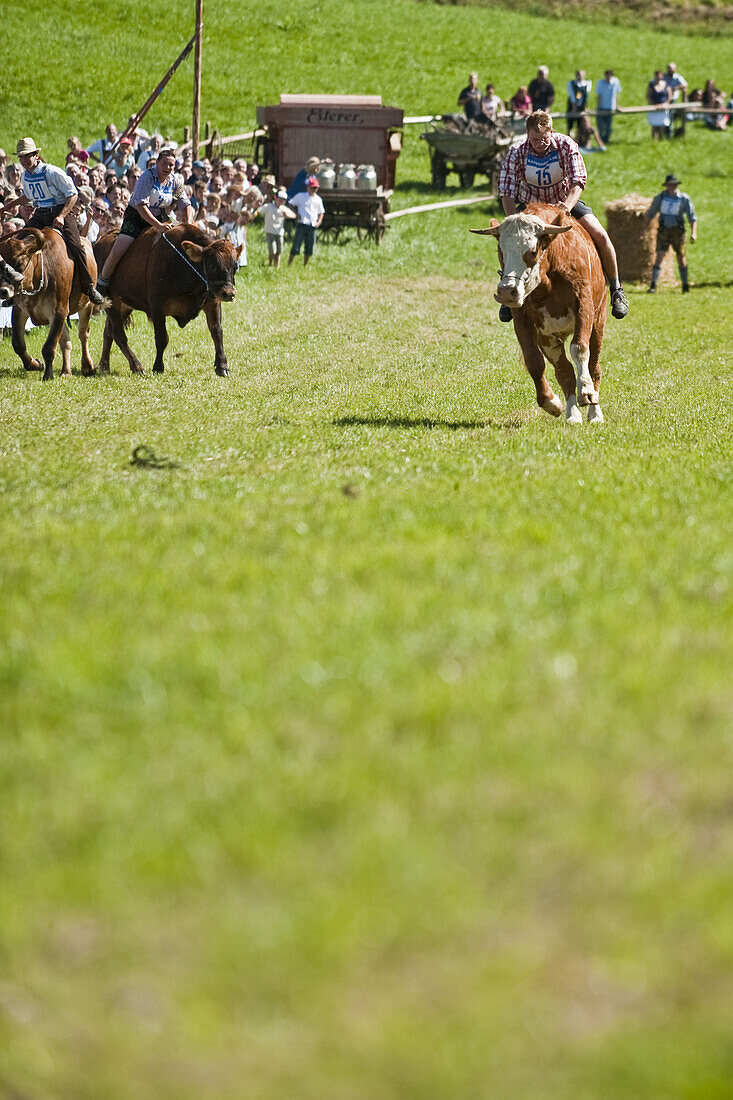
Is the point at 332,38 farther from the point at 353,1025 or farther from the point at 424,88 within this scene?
the point at 353,1025

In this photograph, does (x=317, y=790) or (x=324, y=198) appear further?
(x=324, y=198)

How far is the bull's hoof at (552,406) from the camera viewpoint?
14.4 meters

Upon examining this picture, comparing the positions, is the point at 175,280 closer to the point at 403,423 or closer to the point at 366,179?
the point at 403,423

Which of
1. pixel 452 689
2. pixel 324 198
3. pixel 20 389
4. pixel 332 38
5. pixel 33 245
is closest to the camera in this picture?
pixel 452 689

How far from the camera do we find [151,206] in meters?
18.5

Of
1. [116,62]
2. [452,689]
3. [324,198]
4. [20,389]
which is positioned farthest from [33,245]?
[116,62]

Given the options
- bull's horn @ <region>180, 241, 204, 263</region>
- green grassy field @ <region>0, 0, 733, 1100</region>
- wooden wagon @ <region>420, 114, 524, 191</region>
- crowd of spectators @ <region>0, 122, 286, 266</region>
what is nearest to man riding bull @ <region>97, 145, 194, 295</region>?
bull's horn @ <region>180, 241, 204, 263</region>

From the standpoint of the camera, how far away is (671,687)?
588 centimetres

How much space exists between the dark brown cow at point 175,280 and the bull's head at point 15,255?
4.61ft

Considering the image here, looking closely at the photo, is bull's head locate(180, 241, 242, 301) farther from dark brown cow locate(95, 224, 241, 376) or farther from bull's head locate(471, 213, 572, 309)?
bull's head locate(471, 213, 572, 309)

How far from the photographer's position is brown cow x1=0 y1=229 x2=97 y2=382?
17766mm

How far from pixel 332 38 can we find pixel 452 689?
56857 millimetres

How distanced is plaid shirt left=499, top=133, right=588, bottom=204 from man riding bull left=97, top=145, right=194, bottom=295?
5494 mm

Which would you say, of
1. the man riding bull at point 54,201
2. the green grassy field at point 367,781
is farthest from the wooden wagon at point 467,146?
the green grassy field at point 367,781
